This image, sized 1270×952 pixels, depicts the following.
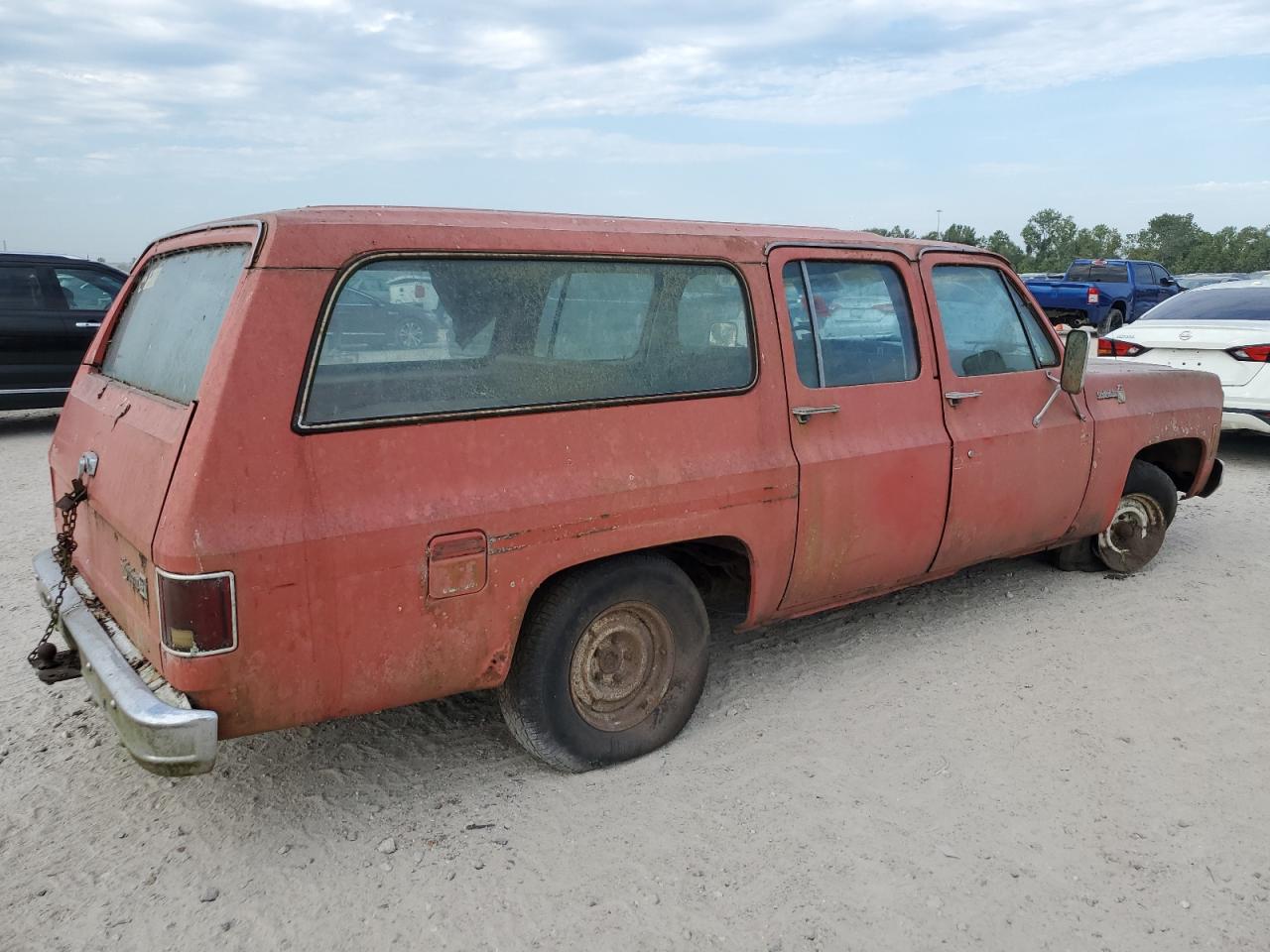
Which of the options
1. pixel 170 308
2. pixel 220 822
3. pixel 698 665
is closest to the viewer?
pixel 220 822

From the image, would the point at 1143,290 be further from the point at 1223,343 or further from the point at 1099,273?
the point at 1223,343

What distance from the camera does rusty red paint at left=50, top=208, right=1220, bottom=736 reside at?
253cm

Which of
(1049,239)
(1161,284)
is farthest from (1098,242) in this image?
(1161,284)

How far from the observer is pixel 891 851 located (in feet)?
9.40

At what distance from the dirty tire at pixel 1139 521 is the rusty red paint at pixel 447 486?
160cm

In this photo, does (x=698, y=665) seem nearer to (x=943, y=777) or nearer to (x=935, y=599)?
(x=943, y=777)

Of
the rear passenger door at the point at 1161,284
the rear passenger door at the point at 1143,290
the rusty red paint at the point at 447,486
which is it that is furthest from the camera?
the rear passenger door at the point at 1161,284

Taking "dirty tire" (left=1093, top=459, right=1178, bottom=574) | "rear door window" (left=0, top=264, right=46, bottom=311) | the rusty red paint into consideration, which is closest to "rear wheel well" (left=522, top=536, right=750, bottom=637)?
the rusty red paint

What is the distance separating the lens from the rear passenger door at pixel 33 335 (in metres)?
9.55

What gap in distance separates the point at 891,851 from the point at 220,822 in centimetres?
204

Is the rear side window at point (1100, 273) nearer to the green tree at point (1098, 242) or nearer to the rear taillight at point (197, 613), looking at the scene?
the rear taillight at point (197, 613)

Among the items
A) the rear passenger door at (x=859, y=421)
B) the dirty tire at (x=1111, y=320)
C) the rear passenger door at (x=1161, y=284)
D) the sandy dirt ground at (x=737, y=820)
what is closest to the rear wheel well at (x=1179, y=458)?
the sandy dirt ground at (x=737, y=820)

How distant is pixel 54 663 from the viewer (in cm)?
312

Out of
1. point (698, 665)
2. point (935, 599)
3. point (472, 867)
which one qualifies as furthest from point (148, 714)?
point (935, 599)
